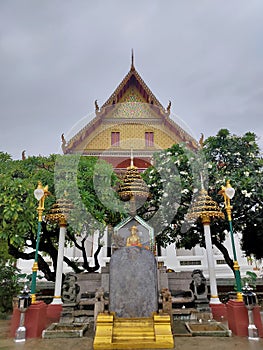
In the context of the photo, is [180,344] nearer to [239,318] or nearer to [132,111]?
[239,318]

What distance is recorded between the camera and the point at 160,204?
10797 mm

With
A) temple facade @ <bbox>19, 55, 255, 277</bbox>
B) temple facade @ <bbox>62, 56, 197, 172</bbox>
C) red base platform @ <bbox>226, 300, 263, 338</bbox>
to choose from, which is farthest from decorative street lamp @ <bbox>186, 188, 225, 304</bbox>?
temple facade @ <bbox>62, 56, 197, 172</bbox>

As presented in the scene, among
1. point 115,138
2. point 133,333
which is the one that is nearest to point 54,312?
point 133,333

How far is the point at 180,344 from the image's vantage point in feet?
18.2

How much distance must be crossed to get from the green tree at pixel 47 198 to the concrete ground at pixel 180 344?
3379 millimetres

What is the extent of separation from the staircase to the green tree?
4.35 meters

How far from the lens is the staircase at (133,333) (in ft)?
17.0

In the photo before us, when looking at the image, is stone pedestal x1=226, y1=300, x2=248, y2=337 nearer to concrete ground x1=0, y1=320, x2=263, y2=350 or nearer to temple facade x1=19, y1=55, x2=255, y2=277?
concrete ground x1=0, y1=320, x2=263, y2=350

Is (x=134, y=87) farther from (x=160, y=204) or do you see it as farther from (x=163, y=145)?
(x=160, y=204)

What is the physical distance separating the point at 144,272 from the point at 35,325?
8.82 ft

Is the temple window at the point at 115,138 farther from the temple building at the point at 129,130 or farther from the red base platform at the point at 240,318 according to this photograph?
the red base platform at the point at 240,318

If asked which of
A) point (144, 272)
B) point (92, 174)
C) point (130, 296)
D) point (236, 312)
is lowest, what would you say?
point (236, 312)

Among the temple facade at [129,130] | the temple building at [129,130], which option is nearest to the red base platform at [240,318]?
the temple facade at [129,130]

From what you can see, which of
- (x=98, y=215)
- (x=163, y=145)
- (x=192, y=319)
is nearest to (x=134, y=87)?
(x=163, y=145)
